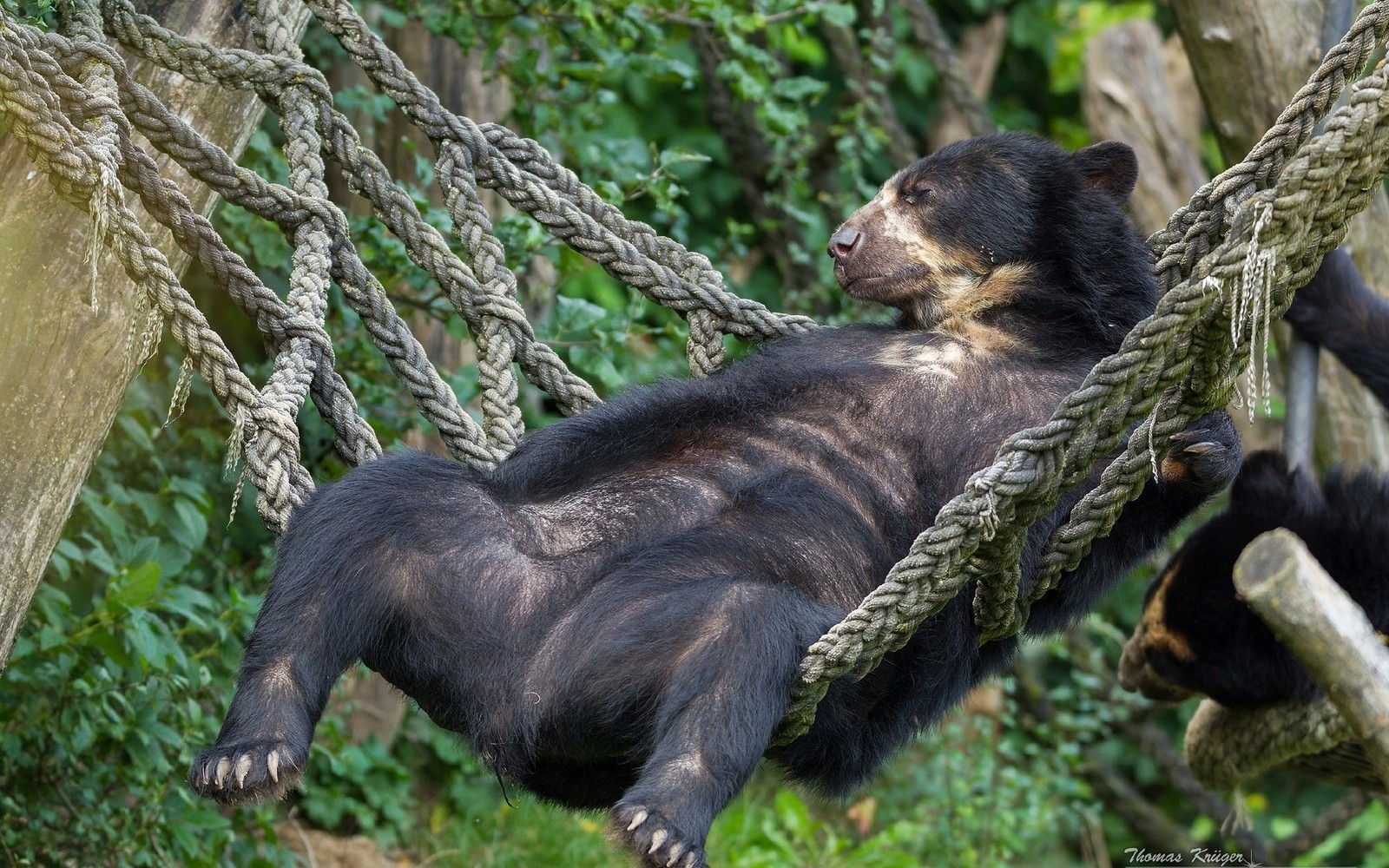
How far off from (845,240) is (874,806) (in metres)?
4.13

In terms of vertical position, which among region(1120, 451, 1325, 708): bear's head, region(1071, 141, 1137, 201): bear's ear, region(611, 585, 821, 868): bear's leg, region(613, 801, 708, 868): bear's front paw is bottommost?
region(1120, 451, 1325, 708): bear's head

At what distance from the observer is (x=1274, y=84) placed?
5.12 metres

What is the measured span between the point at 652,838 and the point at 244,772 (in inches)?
30.0

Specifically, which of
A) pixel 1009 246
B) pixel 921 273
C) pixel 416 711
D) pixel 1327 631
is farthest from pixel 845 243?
pixel 416 711

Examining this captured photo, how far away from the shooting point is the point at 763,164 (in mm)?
7652

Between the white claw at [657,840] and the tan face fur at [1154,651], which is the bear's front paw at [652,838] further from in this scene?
the tan face fur at [1154,651]

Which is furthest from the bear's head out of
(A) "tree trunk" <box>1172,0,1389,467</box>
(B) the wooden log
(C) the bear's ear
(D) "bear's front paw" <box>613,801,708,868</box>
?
(D) "bear's front paw" <box>613,801,708,868</box>

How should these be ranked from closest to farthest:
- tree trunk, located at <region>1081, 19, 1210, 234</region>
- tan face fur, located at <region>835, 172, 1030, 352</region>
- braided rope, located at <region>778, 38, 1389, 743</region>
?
braided rope, located at <region>778, 38, 1389, 743</region>
tan face fur, located at <region>835, 172, 1030, 352</region>
tree trunk, located at <region>1081, 19, 1210, 234</region>

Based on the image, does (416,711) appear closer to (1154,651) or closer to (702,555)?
(1154,651)

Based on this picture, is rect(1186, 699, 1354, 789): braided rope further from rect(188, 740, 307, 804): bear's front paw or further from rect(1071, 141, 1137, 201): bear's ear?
rect(188, 740, 307, 804): bear's front paw

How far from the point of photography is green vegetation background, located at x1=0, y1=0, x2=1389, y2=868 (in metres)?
4.08

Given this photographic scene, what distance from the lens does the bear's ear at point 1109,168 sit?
3.84m

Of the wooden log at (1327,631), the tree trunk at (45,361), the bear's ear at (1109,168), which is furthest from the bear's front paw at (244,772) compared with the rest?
the bear's ear at (1109,168)

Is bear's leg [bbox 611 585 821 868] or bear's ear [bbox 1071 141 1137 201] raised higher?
bear's ear [bbox 1071 141 1137 201]
